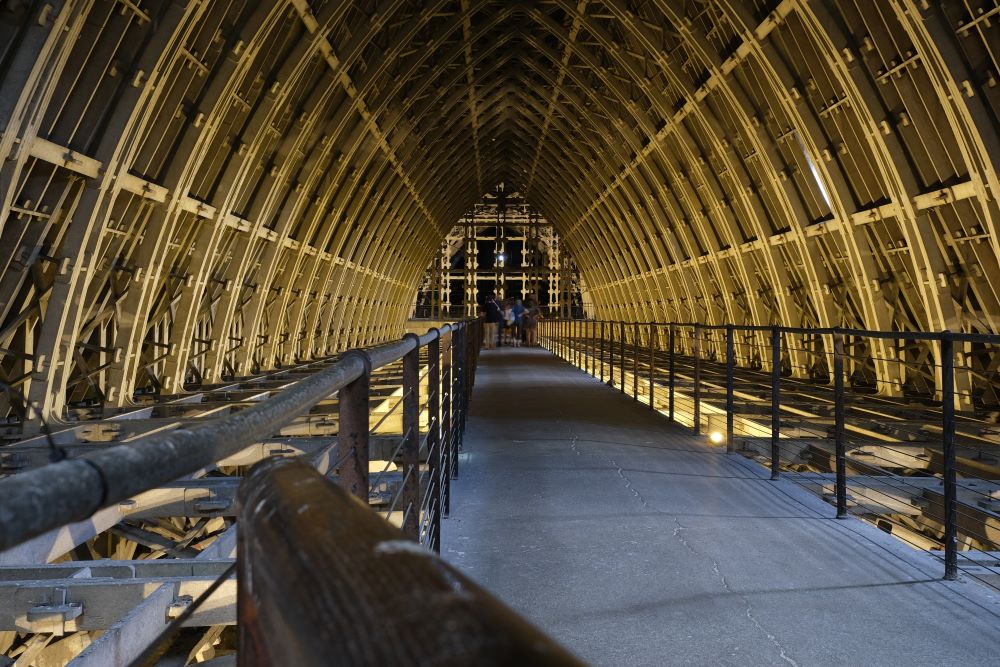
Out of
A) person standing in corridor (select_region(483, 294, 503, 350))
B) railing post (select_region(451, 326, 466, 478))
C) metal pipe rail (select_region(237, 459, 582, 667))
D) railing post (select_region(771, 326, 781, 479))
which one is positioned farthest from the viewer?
person standing in corridor (select_region(483, 294, 503, 350))

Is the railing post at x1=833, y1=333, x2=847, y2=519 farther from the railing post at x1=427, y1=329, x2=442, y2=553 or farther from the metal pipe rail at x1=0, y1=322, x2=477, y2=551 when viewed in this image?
the metal pipe rail at x1=0, y1=322, x2=477, y2=551

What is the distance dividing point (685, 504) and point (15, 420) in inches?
313

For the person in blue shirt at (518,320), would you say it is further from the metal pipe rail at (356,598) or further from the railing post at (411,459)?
the metal pipe rail at (356,598)

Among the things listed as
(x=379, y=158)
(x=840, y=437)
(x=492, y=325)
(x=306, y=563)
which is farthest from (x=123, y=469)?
(x=492, y=325)

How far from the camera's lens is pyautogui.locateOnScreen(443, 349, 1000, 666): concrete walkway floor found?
3.02 metres

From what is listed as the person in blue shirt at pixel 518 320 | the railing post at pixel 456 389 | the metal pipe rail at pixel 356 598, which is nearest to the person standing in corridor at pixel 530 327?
the person in blue shirt at pixel 518 320

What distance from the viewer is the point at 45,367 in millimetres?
8250

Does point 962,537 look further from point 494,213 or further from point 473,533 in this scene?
point 494,213

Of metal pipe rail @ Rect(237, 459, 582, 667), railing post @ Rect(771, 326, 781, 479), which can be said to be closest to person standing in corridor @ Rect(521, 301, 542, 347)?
railing post @ Rect(771, 326, 781, 479)

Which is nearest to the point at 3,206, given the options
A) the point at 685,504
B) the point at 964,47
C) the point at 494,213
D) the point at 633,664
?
the point at 685,504

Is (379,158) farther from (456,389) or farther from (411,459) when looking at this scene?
(411,459)

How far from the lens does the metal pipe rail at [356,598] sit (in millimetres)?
538

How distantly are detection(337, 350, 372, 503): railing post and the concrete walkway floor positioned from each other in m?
1.34

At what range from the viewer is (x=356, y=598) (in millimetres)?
622
